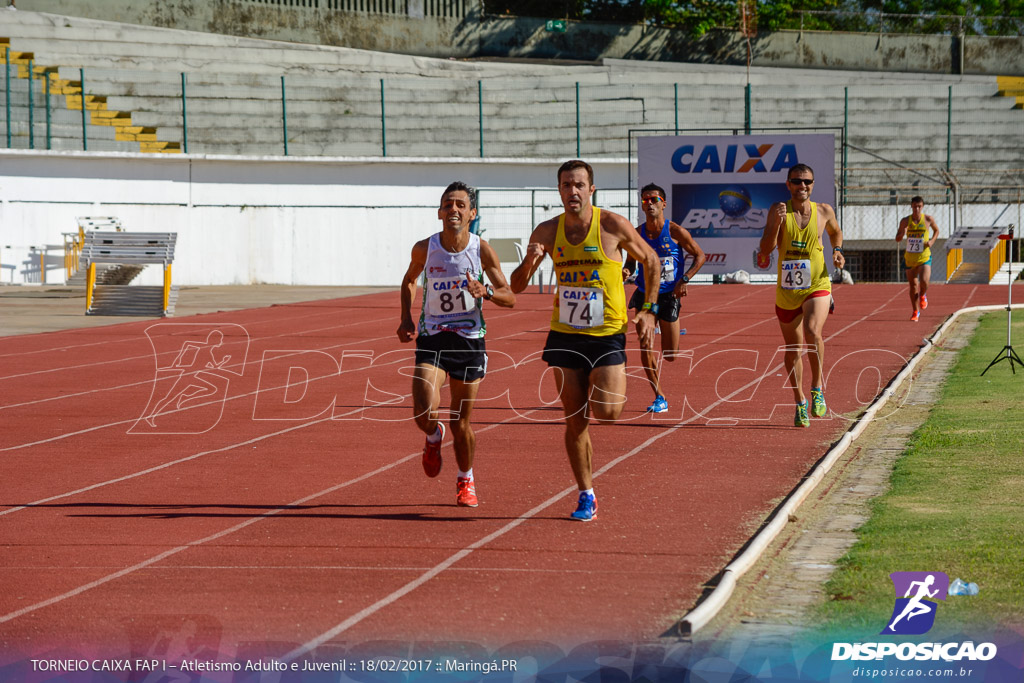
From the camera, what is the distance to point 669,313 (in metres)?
12.1

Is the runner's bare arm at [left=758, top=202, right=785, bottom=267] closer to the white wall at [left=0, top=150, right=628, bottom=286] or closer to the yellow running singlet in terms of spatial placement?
the yellow running singlet

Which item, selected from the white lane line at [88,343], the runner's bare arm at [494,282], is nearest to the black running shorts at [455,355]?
the runner's bare arm at [494,282]

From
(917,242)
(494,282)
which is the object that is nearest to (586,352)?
(494,282)

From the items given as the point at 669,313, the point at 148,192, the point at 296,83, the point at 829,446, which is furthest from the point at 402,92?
the point at 829,446

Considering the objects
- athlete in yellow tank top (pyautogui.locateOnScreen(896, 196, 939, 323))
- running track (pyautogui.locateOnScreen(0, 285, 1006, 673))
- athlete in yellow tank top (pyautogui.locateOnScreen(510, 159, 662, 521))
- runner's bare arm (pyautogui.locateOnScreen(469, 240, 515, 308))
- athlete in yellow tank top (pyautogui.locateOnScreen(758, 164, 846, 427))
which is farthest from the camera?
athlete in yellow tank top (pyautogui.locateOnScreen(896, 196, 939, 323))

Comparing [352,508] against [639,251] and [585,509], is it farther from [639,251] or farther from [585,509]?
Answer: [639,251]

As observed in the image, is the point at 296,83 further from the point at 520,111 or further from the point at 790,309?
the point at 790,309

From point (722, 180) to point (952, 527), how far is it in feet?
→ 82.3

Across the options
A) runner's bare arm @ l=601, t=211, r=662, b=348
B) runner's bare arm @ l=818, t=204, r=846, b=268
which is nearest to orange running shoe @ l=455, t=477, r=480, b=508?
runner's bare arm @ l=601, t=211, r=662, b=348

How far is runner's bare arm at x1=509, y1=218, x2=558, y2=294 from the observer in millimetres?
7191

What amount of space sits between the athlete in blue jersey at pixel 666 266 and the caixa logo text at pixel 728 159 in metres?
19.3

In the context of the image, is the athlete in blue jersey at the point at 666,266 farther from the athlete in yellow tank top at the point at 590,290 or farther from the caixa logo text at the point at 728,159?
the caixa logo text at the point at 728,159

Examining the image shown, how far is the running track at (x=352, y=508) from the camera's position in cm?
542

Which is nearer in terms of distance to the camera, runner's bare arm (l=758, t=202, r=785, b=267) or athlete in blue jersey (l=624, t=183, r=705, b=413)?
runner's bare arm (l=758, t=202, r=785, b=267)
